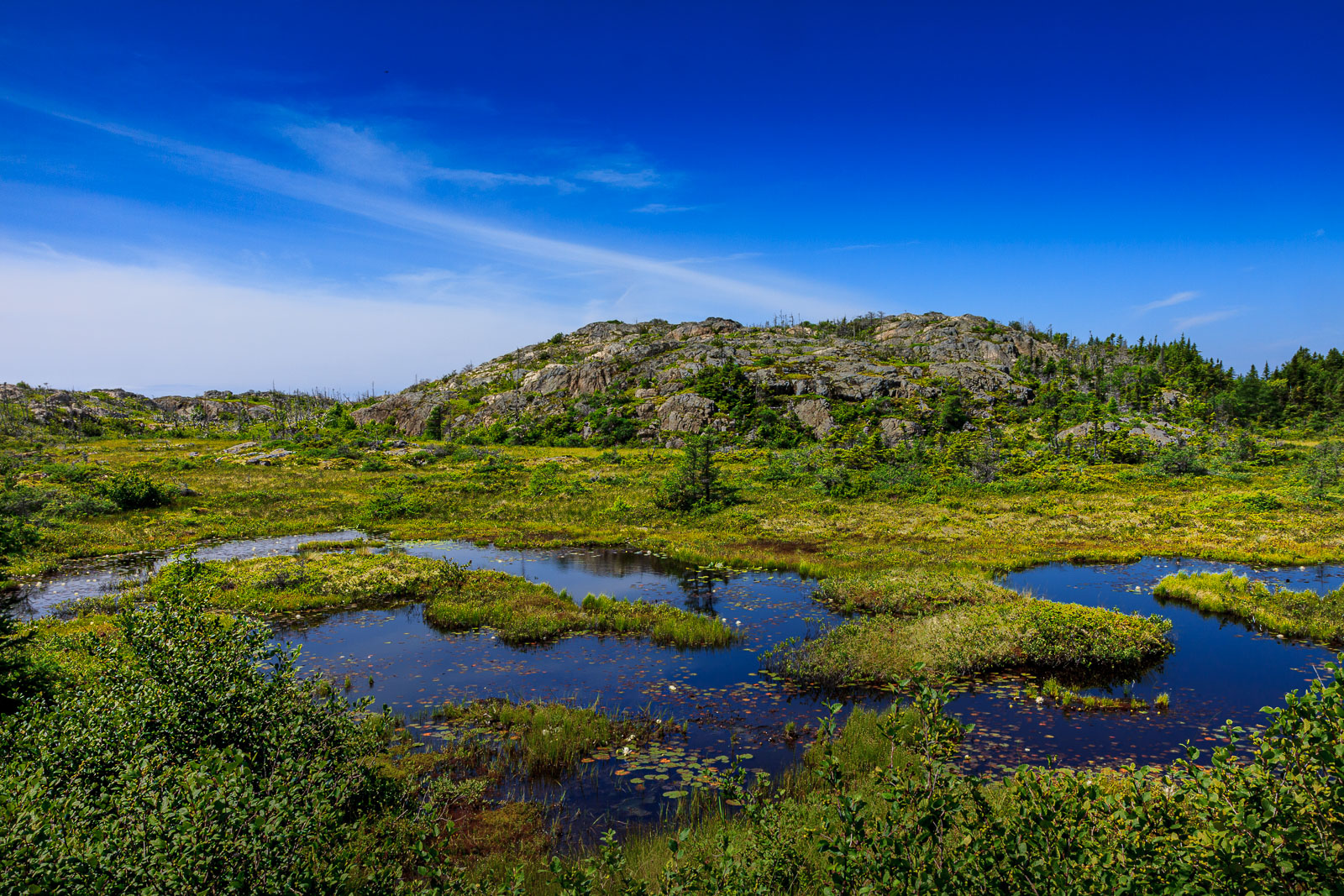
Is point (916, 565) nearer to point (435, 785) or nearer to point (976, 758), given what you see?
point (976, 758)

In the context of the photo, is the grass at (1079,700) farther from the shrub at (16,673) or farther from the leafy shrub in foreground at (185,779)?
the shrub at (16,673)

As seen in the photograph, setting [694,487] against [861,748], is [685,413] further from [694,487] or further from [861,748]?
[861,748]

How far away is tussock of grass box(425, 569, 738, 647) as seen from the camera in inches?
829

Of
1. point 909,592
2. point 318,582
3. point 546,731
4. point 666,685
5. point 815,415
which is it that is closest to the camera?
point 546,731

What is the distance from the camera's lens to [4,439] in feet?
356

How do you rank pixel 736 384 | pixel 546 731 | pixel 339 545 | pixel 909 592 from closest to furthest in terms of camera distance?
pixel 546 731
pixel 909 592
pixel 339 545
pixel 736 384

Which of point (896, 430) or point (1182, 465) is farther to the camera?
point (896, 430)

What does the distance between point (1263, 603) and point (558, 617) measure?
86.8 ft

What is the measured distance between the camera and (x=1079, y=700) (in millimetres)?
15727

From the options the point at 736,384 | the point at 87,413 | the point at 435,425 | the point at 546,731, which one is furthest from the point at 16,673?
the point at 87,413

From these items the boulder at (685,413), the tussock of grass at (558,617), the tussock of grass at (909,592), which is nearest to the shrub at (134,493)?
the tussock of grass at (558,617)

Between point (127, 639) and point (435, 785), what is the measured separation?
5.61 m

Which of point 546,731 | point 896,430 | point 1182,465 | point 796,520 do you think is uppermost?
point 896,430

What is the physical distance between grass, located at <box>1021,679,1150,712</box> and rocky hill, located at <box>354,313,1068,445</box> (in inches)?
3339
